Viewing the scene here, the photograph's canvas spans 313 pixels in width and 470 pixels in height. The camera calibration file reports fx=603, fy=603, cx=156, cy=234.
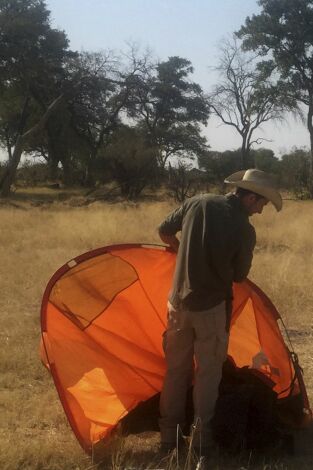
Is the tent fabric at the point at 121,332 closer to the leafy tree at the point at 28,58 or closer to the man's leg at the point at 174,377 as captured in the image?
the man's leg at the point at 174,377

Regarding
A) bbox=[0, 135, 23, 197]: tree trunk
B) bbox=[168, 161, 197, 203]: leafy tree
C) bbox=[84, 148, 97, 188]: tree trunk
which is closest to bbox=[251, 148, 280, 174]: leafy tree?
bbox=[84, 148, 97, 188]: tree trunk

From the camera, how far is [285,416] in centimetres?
408

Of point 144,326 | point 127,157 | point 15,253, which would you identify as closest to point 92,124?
point 127,157

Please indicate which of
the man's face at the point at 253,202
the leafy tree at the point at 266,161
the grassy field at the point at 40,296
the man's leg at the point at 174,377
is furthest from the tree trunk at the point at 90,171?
the man's face at the point at 253,202

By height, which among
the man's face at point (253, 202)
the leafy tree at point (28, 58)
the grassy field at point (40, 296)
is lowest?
the grassy field at point (40, 296)

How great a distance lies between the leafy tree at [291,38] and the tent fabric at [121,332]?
78.4 ft

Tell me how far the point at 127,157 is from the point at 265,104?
826 cm

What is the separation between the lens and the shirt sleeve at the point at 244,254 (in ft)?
11.4

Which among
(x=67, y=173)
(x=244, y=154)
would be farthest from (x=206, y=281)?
(x=67, y=173)

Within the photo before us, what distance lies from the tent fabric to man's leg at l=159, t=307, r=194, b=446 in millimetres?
359

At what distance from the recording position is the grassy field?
3643mm

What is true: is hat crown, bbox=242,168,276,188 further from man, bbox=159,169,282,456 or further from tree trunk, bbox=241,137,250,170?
tree trunk, bbox=241,137,250,170

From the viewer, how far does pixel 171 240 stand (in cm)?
393

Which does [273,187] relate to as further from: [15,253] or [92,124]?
[92,124]
